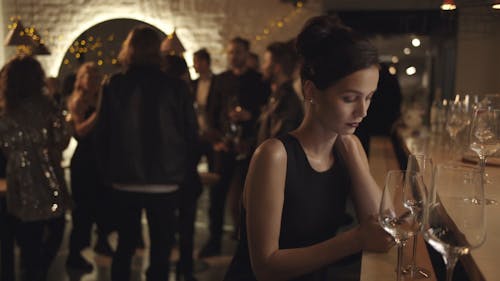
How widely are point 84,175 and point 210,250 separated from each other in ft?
3.55

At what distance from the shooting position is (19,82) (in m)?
2.92

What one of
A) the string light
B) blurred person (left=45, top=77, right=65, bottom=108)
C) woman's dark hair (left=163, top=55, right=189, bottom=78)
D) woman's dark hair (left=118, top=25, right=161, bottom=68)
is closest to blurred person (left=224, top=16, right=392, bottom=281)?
woman's dark hair (left=118, top=25, right=161, bottom=68)

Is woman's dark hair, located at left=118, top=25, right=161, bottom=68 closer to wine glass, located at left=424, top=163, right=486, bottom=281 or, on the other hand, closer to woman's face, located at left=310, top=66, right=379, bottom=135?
woman's face, located at left=310, top=66, right=379, bottom=135

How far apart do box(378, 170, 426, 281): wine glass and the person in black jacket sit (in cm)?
184

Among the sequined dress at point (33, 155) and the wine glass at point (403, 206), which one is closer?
the wine glass at point (403, 206)

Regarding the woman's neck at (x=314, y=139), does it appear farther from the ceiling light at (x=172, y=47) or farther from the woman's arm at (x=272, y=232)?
the ceiling light at (x=172, y=47)

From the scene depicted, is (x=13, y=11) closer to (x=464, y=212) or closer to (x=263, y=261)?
(x=263, y=261)

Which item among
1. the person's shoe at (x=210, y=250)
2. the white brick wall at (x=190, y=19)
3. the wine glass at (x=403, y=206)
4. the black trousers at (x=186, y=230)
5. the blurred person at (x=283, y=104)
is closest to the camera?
the wine glass at (x=403, y=206)

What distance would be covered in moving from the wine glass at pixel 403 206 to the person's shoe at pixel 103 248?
335cm

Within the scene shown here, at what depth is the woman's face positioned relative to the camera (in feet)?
4.51

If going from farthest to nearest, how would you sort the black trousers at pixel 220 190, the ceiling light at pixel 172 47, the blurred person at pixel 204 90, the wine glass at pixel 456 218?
the ceiling light at pixel 172 47 → the blurred person at pixel 204 90 → the black trousers at pixel 220 190 → the wine glass at pixel 456 218

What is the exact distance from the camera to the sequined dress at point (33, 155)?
115 inches

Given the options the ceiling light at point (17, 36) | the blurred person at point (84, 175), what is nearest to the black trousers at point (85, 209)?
the blurred person at point (84, 175)

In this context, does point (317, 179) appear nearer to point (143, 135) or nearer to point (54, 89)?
point (143, 135)
